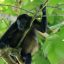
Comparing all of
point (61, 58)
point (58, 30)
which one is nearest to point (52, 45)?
point (61, 58)

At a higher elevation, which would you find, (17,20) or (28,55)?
(17,20)

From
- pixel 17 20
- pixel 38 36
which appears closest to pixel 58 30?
pixel 38 36

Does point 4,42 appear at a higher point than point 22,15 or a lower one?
lower

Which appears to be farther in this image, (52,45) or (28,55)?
(28,55)

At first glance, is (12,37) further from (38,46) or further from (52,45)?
(52,45)

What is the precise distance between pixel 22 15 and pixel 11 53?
0.79 ft

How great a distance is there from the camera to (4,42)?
3.38 ft

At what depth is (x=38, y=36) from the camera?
101 cm

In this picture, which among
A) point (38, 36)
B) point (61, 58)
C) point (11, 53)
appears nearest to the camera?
point (61, 58)

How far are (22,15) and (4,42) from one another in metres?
0.15

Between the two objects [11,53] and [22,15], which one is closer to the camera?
[11,53]

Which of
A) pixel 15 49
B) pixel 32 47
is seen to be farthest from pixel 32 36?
pixel 15 49

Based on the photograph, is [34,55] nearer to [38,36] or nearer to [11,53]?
[38,36]

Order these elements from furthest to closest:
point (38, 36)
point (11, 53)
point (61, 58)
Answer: point (38, 36) → point (11, 53) → point (61, 58)
